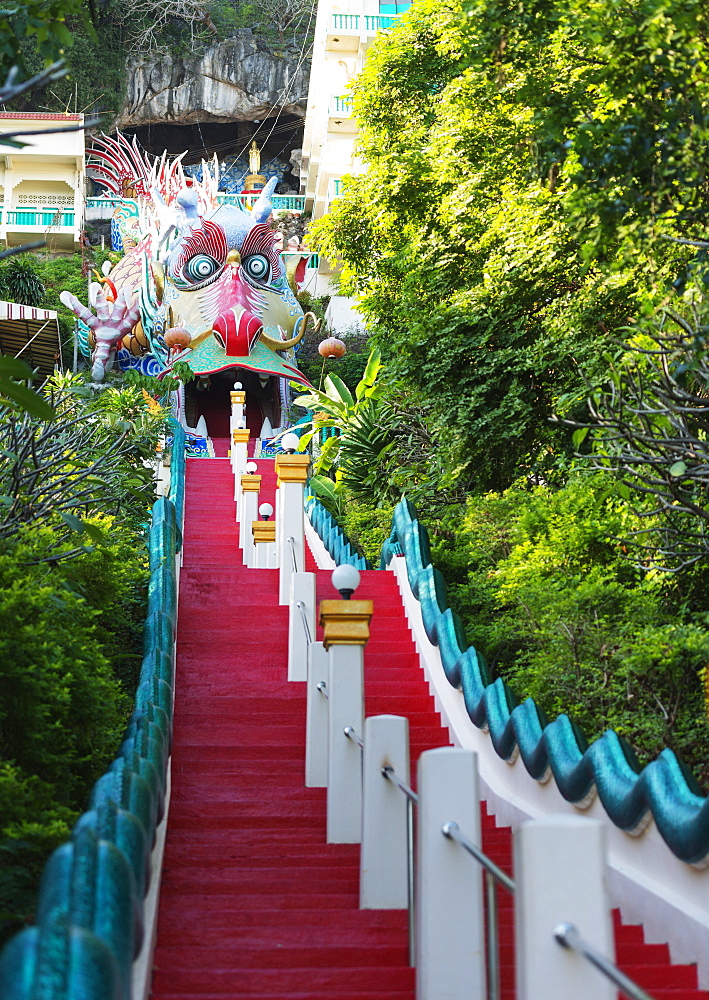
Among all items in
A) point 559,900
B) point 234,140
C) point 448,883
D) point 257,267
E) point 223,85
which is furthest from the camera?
point 234,140

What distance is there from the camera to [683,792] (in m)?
4.82

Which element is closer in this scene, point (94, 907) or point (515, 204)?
point (94, 907)

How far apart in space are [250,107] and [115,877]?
3925cm

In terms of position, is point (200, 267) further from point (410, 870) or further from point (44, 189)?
point (410, 870)

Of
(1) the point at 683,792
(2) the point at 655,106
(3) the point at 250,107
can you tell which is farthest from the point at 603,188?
(3) the point at 250,107

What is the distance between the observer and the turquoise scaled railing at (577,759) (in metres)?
4.74

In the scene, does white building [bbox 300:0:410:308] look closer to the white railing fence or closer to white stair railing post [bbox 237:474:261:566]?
white stair railing post [bbox 237:474:261:566]

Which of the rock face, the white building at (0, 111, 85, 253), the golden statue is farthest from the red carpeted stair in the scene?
the rock face

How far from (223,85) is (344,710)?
3662 centimetres

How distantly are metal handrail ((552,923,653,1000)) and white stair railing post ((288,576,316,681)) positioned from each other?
20.1ft

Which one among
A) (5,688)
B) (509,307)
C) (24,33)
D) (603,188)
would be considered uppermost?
(509,307)

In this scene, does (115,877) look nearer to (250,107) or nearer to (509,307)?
(509,307)

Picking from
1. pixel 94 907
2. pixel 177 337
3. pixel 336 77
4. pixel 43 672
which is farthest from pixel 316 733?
pixel 336 77

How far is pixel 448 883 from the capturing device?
3.74 meters
